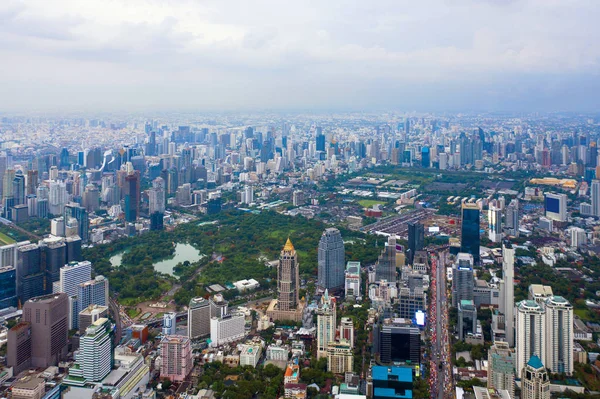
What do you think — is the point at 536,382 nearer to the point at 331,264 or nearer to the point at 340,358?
the point at 340,358

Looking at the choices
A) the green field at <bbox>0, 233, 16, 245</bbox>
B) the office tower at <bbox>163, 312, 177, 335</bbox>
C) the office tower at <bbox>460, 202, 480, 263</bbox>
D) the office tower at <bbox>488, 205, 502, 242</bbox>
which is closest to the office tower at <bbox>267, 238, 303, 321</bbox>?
the office tower at <bbox>163, 312, 177, 335</bbox>

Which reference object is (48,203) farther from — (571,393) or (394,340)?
(571,393)

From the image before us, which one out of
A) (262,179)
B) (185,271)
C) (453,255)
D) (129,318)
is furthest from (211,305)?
(262,179)

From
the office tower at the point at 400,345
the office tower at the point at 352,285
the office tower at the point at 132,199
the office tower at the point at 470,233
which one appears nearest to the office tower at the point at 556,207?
the office tower at the point at 470,233

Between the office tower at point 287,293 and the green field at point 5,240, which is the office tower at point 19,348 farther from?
the green field at point 5,240

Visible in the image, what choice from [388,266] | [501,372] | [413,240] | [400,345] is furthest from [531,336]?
[413,240]

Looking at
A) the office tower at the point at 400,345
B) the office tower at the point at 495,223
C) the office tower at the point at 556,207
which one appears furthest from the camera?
the office tower at the point at 556,207
